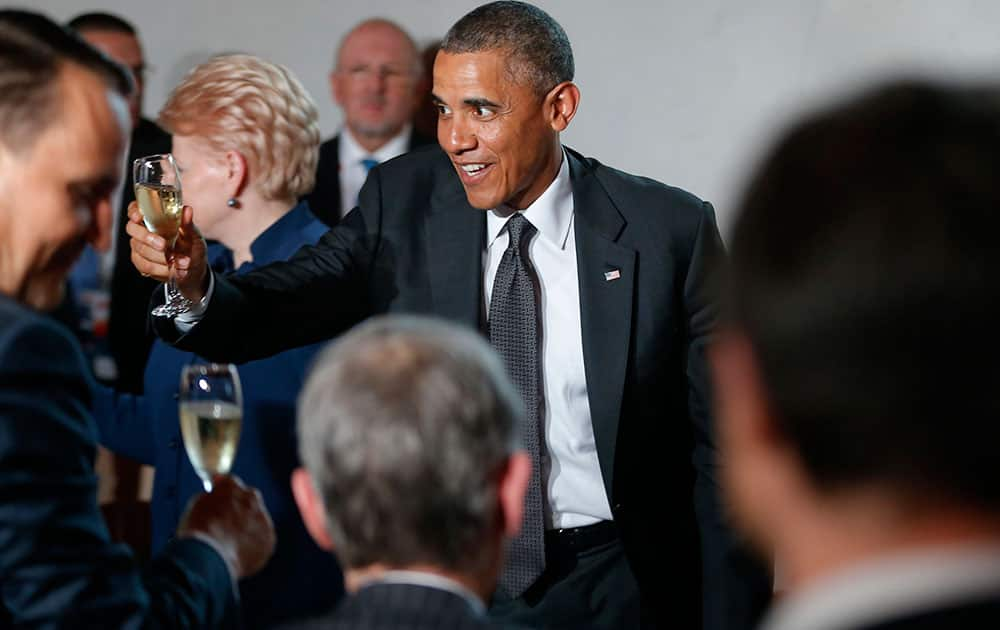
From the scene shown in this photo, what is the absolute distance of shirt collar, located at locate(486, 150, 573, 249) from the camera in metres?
2.61

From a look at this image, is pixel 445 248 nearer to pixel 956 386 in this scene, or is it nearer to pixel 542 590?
pixel 542 590

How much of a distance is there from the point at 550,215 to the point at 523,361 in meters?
0.33

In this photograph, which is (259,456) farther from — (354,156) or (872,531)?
(354,156)

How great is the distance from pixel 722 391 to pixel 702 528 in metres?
1.69

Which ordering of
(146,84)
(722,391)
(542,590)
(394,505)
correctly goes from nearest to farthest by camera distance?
(722,391), (394,505), (542,590), (146,84)

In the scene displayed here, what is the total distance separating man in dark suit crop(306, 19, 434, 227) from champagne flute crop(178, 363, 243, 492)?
8.36 ft

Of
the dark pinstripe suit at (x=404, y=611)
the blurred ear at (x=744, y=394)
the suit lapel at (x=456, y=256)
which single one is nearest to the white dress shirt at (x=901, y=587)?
the blurred ear at (x=744, y=394)

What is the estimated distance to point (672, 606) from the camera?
257 centimetres

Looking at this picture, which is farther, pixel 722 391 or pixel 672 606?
pixel 672 606

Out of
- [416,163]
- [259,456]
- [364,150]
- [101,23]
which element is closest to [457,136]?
[416,163]

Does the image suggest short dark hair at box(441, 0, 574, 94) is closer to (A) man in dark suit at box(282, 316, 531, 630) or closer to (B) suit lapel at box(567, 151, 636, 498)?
(B) suit lapel at box(567, 151, 636, 498)

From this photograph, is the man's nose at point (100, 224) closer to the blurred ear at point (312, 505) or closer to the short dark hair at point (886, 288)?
the blurred ear at point (312, 505)

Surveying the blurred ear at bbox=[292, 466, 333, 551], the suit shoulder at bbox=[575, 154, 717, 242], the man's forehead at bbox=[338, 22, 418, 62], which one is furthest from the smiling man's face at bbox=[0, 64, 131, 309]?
the man's forehead at bbox=[338, 22, 418, 62]

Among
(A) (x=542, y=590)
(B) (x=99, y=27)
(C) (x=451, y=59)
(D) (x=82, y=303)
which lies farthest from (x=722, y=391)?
(B) (x=99, y=27)
